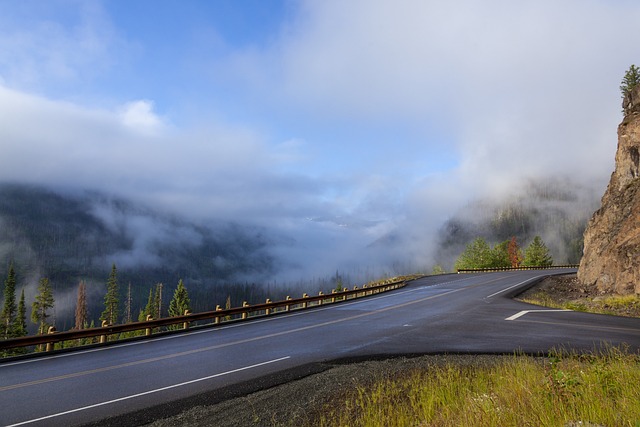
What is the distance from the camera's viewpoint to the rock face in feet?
92.6

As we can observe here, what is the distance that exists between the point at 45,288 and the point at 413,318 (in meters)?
89.4

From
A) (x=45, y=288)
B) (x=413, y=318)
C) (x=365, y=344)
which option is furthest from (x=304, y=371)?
(x=45, y=288)

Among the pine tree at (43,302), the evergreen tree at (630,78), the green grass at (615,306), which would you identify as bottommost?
the green grass at (615,306)

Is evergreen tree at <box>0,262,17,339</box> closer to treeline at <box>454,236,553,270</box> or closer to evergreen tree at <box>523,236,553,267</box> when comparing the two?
treeline at <box>454,236,553,270</box>

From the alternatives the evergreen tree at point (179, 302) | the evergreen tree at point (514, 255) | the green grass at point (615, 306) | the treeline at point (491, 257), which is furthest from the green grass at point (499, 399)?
the evergreen tree at point (514, 255)

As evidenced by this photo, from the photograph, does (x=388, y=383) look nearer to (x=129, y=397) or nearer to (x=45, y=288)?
(x=129, y=397)

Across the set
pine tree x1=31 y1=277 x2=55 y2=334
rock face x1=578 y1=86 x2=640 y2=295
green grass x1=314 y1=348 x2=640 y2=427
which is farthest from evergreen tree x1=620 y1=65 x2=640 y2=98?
pine tree x1=31 y1=277 x2=55 y2=334

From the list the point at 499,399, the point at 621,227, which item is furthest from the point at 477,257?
the point at 499,399

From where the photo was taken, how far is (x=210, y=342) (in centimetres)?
1452

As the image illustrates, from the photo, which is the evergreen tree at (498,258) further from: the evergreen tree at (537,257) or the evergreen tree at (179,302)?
the evergreen tree at (179,302)

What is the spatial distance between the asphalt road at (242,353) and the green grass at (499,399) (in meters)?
2.36

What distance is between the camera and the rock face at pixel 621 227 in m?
28.2

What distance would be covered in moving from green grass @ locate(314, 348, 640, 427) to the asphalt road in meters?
2.36

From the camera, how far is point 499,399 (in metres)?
6.62
